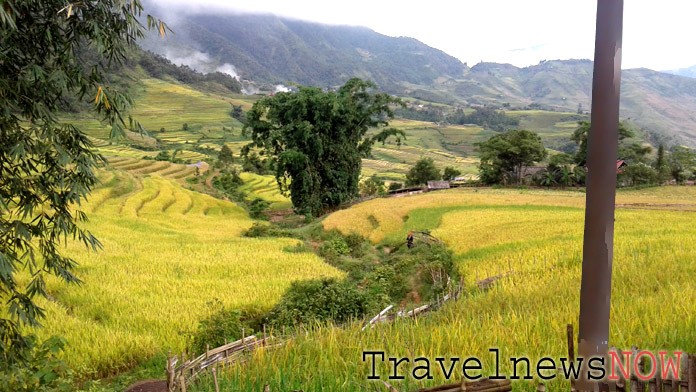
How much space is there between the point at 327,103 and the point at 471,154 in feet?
307

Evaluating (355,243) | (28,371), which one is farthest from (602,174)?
(355,243)

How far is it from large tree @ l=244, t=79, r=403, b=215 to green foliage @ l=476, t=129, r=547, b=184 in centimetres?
1758

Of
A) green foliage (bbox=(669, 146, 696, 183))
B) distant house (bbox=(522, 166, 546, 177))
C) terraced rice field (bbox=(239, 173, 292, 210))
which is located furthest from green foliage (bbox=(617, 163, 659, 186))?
terraced rice field (bbox=(239, 173, 292, 210))

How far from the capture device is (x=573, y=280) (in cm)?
676

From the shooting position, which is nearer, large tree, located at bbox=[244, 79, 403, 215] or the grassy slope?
large tree, located at bbox=[244, 79, 403, 215]

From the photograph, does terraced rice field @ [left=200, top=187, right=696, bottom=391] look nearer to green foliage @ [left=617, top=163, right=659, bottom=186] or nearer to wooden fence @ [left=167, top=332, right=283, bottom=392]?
wooden fence @ [left=167, top=332, right=283, bottom=392]

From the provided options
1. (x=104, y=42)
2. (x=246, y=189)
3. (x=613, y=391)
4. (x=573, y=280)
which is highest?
(x=104, y=42)

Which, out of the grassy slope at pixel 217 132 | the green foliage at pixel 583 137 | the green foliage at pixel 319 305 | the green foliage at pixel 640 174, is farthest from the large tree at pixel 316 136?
the grassy slope at pixel 217 132

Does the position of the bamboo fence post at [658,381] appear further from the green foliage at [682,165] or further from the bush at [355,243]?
the green foliage at [682,165]

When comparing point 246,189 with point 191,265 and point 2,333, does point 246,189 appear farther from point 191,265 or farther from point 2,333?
point 2,333

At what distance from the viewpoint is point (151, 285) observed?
9508 millimetres

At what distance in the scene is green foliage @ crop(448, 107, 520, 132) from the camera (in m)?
144

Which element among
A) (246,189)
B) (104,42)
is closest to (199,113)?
(246,189)

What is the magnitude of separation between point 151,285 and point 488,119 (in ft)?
507
